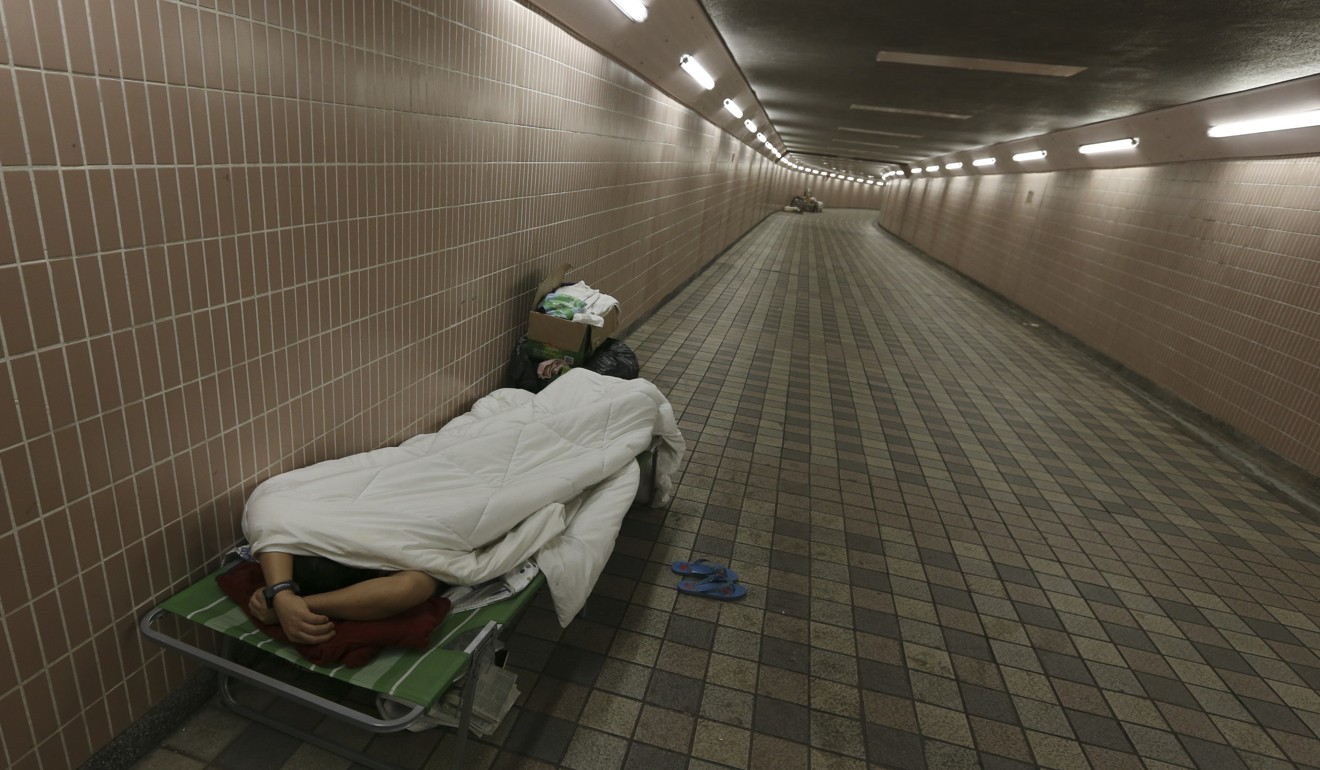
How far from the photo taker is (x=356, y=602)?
6.91ft

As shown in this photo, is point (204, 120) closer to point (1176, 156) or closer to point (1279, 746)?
point (1279, 746)

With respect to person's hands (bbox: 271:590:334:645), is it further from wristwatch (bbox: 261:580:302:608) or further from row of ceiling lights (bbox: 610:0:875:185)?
row of ceiling lights (bbox: 610:0:875:185)

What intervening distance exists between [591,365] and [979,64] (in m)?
4.50

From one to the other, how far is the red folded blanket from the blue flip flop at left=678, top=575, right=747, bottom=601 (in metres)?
1.35

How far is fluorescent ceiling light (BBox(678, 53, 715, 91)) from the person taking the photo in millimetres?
6664

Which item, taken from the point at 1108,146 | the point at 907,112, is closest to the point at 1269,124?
the point at 1108,146

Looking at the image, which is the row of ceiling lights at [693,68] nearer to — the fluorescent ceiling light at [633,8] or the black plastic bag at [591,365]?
the fluorescent ceiling light at [633,8]

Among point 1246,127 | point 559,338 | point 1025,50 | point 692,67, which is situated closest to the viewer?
point 559,338

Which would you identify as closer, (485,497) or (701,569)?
(485,497)

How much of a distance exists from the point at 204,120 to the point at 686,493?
10.2 feet

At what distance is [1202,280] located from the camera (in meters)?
7.20

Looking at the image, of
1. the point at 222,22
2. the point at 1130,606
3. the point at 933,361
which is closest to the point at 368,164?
the point at 222,22

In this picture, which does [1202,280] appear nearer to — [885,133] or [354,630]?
[885,133]

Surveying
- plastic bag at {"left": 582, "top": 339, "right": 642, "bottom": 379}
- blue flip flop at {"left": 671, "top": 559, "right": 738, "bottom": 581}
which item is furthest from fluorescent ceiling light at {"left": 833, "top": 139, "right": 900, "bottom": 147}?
blue flip flop at {"left": 671, "top": 559, "right": 738, "bottom": 581}
